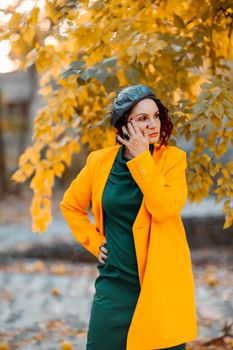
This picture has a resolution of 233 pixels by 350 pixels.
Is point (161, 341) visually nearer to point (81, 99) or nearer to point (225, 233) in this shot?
point (81, 99)

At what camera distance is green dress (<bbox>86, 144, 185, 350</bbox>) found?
8.67 feet

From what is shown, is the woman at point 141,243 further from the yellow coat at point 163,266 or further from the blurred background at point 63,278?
the blurred background at point 63,278

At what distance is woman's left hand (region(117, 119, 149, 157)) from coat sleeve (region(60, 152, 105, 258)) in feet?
1.09

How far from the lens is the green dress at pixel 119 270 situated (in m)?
2.64

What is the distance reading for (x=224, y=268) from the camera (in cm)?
769

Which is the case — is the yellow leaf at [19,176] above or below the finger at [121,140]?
above

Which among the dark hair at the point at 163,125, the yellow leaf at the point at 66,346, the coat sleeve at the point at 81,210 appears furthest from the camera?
the yellow leaf at the point at 66,346

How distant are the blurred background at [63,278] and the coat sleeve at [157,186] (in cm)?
113

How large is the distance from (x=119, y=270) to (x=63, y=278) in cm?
434

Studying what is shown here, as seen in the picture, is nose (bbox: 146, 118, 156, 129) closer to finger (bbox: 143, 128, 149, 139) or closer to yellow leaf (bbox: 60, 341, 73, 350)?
finger (bbox: 143, 128, 149, 139)

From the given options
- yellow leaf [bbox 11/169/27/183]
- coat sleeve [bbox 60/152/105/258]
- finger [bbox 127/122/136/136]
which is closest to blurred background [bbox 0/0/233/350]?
yellow leaf [bbox 11/169/27/183]

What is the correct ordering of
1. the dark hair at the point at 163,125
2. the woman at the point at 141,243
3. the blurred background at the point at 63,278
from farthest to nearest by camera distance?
1. the blurred background at the point at 63,278
2. the dark hair at the point at 163,125
3. the woman at the point at 141,243

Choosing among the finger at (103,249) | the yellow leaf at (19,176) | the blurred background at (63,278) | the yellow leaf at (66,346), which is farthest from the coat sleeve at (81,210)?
the yellow leaf at (66,346)

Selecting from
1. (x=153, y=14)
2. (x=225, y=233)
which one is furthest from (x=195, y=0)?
(x=225, y=233)
